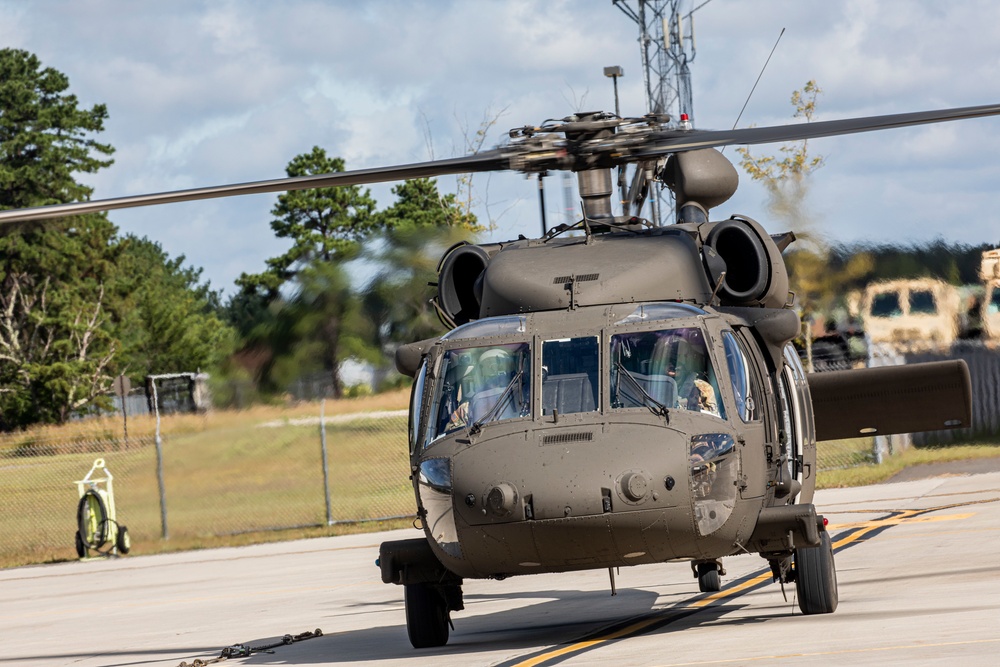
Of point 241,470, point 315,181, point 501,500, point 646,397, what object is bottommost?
point 241,470

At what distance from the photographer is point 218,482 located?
2775 cm

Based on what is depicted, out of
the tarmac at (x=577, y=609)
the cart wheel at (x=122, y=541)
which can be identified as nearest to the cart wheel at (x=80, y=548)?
the cart wheel at (x=122, y=541)

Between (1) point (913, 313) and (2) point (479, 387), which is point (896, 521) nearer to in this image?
(1) point (913, 313)

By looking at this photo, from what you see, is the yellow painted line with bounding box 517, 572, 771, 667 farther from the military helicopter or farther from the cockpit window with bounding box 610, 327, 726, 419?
the cockpit window with bounding box 610, 327, 726, 419

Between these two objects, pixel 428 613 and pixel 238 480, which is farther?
pixel 238 480

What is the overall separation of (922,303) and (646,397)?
43.3 feet

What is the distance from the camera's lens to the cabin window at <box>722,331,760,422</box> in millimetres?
9609

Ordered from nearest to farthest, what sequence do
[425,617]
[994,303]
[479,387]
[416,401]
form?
[479,387], [416,401], [425,617], [994,303]

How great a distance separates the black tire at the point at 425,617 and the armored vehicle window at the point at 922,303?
12.4m

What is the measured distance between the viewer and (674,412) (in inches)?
360

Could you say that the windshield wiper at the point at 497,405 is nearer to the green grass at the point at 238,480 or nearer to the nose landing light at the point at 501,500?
the nose landing light at the point at 501,500

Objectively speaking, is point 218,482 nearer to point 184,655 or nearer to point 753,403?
point 184,655

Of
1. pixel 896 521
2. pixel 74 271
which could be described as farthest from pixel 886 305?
pixel 74 271

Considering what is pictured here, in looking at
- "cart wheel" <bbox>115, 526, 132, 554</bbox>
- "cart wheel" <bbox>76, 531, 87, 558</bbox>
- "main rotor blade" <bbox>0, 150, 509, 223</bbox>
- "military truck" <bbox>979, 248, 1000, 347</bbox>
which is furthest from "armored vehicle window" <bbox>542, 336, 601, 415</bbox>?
"cart wheel" <bbox>76, 531, 87, 558</bbox>
